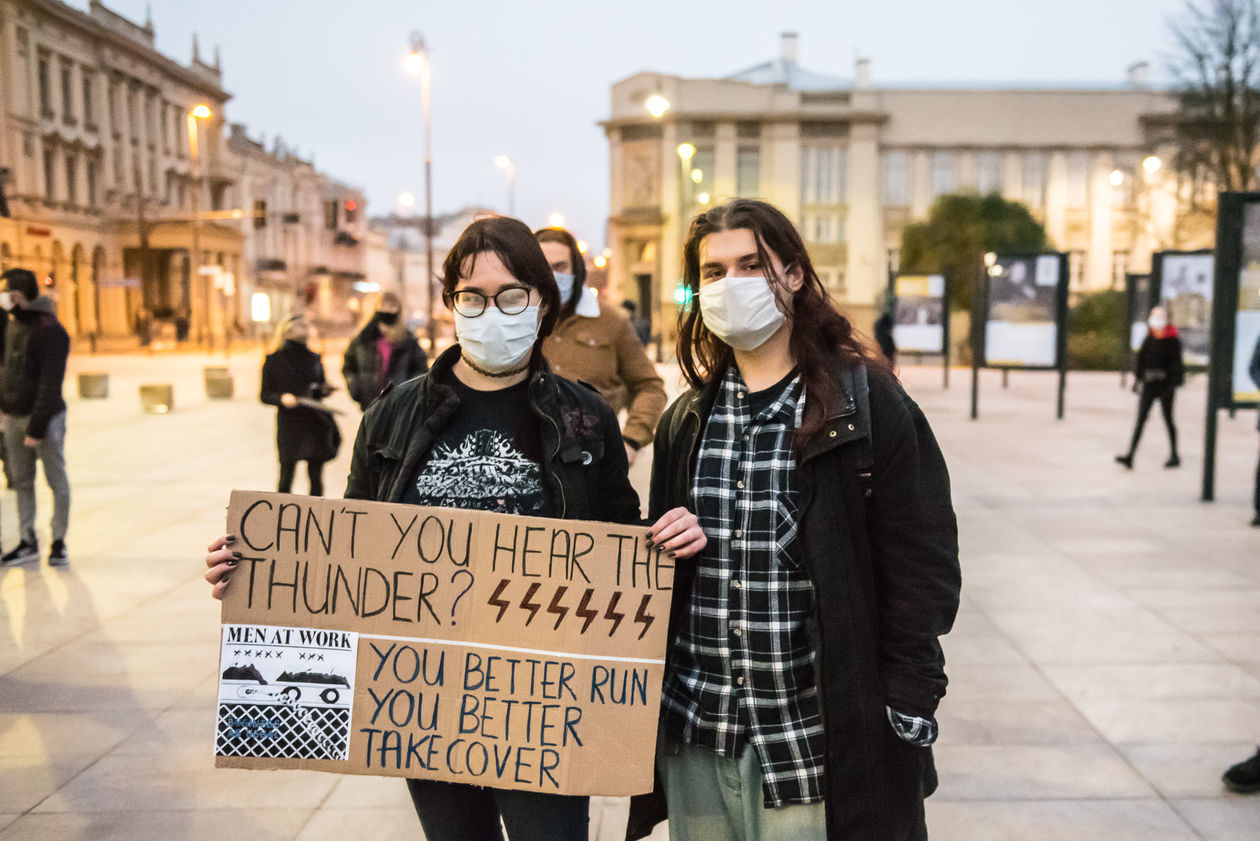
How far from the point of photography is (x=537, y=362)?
2.79m

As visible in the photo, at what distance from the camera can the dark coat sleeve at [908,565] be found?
7.50ft

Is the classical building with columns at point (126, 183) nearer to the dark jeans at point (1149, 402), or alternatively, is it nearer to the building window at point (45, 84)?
the building window at point (45, 84)

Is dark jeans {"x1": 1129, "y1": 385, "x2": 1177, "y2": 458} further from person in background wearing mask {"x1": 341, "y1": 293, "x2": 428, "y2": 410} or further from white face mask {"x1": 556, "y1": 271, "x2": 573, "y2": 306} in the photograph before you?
white face mask {"x1": 556, "y1": 271, "x2": 573, "y2": 306}

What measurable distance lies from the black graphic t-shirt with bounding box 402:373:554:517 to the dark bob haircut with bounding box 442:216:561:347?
0.33m

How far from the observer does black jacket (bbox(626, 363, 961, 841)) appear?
7.41 ft

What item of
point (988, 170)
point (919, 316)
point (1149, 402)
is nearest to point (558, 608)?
point (1149, 402)

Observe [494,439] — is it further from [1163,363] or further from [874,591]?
[1163,363]

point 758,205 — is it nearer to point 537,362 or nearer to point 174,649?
point 537,362

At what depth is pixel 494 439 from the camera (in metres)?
2.65

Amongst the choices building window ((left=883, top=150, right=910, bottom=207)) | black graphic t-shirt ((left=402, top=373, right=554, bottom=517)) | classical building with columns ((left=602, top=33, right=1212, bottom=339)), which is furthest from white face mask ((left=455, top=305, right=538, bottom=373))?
building window ((left=883, top=150, right=910, bottom=207))

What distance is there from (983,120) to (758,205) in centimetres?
7137

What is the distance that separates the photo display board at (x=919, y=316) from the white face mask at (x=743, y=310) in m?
23.1

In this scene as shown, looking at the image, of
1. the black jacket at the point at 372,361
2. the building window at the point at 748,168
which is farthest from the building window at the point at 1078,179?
the black jacket at the point at 372,361

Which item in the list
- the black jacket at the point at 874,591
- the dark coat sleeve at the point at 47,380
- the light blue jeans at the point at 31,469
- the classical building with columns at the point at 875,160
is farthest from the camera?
the classical building with columns at the point at 875,160
